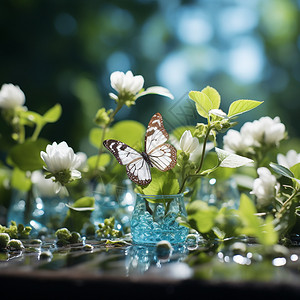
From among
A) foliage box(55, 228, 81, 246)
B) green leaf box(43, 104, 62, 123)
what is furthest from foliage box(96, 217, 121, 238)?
green leaf box(43, 104, 62, 123)

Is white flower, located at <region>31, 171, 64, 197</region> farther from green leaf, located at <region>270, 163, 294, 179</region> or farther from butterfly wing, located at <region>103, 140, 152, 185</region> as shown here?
green leaf, located at <region>270, 163, 294, 179</region>

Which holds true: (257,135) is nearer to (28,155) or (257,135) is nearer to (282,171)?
(282,171)

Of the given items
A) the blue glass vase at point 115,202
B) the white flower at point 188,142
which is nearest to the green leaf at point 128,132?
the blue glass vase at point 115,202

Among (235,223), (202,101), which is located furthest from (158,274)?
(202,101)

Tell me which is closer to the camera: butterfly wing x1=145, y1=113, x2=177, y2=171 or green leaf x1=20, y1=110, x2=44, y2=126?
butterfly wing x1=145, y1=113, x2=177, y2=171

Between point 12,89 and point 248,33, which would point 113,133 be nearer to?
point 12,89

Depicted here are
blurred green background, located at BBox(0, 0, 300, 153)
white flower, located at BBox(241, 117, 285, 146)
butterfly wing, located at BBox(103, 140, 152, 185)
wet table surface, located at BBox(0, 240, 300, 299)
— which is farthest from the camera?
blurred green background, located at BBox(0, 0, 300, 153)

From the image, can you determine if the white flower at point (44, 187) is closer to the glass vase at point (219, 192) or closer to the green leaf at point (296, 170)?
the glass vase at point (219, 192)
